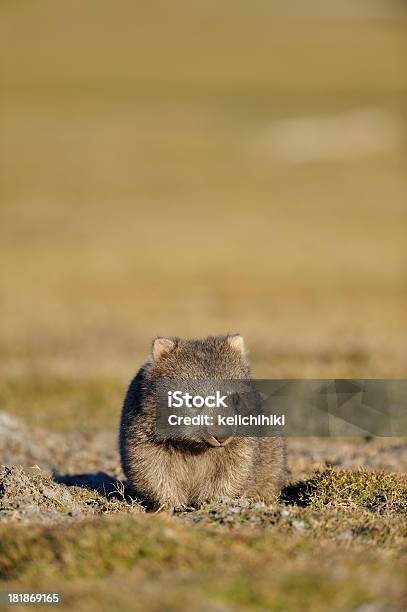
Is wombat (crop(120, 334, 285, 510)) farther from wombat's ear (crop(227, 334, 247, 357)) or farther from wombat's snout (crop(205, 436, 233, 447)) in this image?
wombat's snout (crop(205, 436, 233, 447))

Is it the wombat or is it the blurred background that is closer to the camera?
the wombat

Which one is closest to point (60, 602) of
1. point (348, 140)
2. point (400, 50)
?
point (348, 140)

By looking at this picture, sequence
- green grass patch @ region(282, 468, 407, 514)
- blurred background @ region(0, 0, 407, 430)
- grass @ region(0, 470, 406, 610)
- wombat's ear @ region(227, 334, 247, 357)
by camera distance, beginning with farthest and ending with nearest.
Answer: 1. blurred background @ region(0, 0, 407, 430)
2. wombat's ear @ region(227, 334, 247, 357)
3. green grass patch @ region(282, 468, 407, 514)
4. grass @ region(0, 470, 406, 610)

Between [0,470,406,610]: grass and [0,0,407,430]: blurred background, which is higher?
[0,0,407,430]: blurred background

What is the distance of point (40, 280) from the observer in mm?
38188

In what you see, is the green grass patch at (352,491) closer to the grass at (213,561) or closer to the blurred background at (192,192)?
the grass at (213,561)

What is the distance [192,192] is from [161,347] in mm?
56791

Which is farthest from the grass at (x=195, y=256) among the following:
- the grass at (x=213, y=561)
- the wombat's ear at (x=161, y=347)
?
the wombat's ear at (x=161, y=347)

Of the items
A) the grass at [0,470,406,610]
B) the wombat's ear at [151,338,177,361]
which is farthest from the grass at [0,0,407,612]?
the wombat's ear at [151,338,177,361]

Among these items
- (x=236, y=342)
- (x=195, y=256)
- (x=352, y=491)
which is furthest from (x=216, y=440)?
(x=195, y=256)

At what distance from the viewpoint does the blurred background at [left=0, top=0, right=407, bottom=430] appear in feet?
81.7

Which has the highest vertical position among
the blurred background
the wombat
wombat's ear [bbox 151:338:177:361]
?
the blurred background

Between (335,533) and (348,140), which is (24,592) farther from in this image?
(348,140)

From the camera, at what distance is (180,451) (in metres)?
9.07
